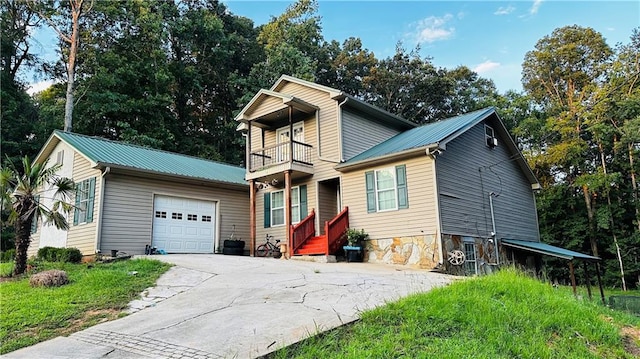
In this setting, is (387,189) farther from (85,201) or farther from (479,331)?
(85,201)

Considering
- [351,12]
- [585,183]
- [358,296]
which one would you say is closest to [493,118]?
[351,12]

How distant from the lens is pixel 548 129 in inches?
920

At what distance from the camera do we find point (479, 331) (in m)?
5.36

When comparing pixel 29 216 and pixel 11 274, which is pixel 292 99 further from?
pixel 11 274

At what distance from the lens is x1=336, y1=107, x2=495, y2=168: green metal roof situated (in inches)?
540

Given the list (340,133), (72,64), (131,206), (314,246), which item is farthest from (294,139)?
(72,64)

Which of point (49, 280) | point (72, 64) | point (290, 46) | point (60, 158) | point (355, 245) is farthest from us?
point (290, 46)

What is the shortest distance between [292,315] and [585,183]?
20.3 metres

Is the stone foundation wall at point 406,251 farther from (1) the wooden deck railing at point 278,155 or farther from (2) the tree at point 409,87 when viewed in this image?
(2) the tree at point 409,87

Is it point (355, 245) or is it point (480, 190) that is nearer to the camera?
point (355, 245)

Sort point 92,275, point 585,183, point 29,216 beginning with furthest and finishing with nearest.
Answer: point 585,183 → point 29,216 → point 92,275

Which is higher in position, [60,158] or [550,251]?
[60,158]

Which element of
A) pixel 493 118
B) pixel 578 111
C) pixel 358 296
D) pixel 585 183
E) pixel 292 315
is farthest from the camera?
pixel 578 111

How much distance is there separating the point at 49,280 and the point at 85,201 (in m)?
6.22
